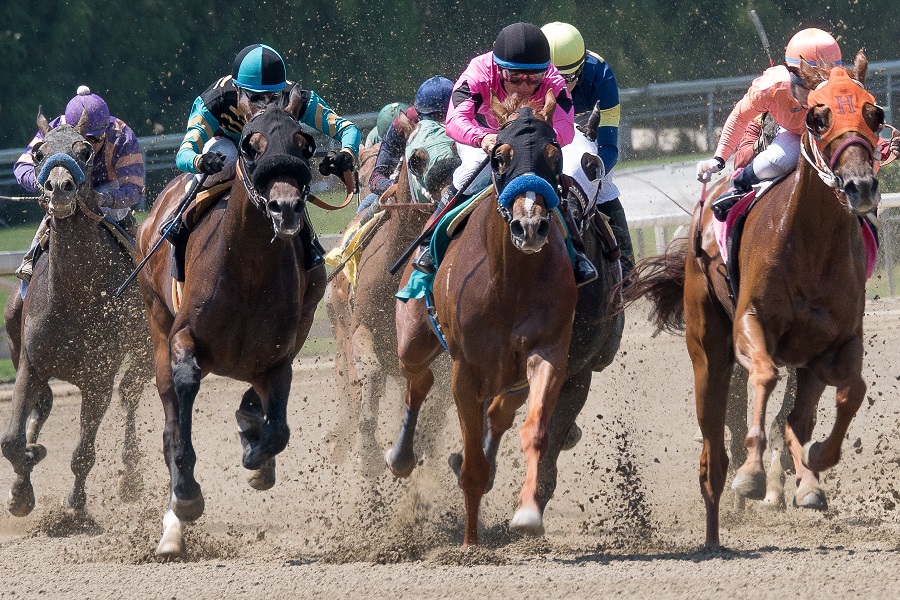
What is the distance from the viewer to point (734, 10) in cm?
2295

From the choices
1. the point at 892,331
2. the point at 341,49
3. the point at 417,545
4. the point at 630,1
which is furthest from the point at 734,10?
the point at 417,545

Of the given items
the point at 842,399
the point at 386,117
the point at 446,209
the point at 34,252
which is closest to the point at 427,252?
the point at 446,209

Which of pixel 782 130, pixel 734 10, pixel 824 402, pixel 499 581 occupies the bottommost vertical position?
pixel 499 581

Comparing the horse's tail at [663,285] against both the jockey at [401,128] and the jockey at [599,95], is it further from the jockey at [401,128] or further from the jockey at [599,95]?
the jockey at [401,128]

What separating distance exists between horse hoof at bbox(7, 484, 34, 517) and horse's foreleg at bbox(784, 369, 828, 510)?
376 centimetres

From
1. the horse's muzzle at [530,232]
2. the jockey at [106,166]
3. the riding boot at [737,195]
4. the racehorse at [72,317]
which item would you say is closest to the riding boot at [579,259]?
the riding boot at [737,195]

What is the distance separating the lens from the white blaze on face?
561 cm

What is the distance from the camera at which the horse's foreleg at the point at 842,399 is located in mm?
5879

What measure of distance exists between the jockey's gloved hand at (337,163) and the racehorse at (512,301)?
56 cm

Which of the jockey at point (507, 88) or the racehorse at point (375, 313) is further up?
the jockey at point (507, 88)

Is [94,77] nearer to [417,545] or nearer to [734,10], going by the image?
[734,10]

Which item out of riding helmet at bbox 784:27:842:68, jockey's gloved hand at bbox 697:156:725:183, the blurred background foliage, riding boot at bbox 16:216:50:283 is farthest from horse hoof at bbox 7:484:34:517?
the blurred background foliage

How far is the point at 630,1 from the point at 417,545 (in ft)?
57.2

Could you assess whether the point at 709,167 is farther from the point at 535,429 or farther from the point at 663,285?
the point at 535,429
